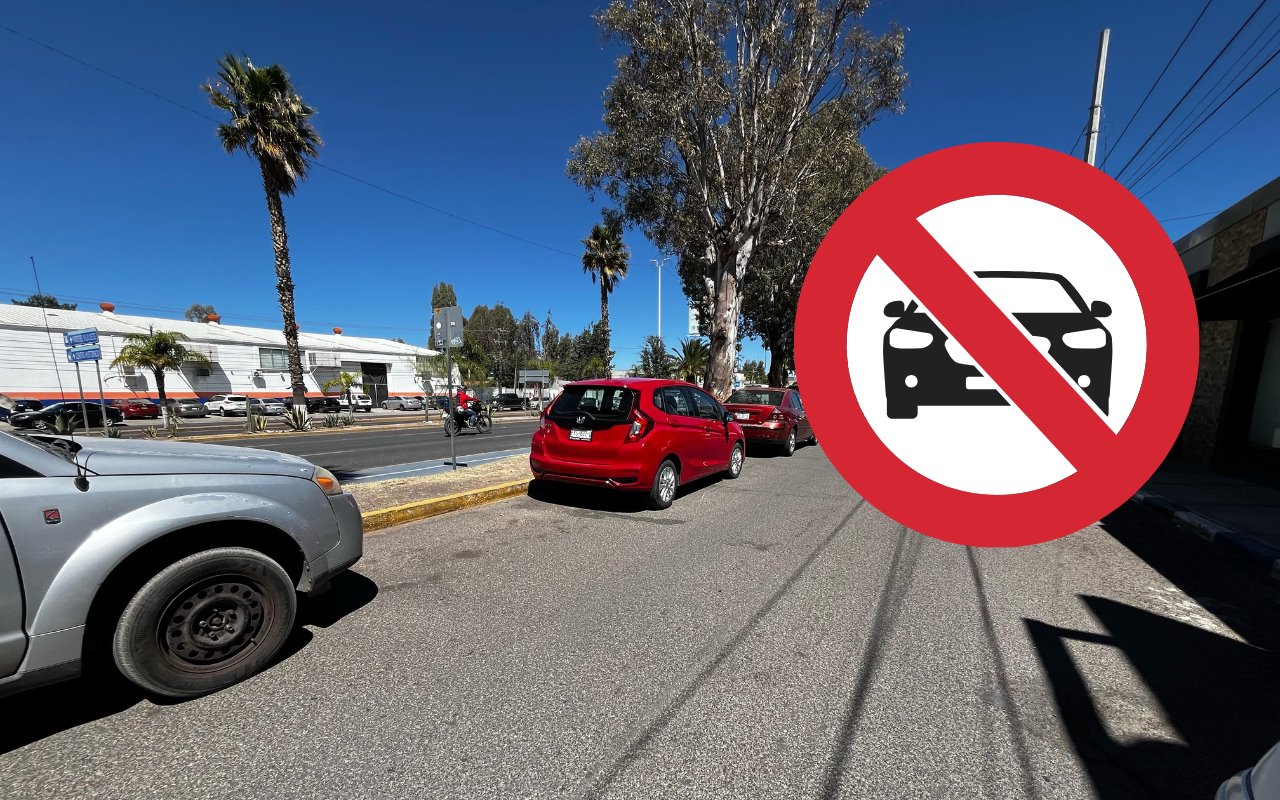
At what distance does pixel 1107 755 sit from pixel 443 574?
4.08 metres

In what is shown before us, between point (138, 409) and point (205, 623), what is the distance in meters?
37.2

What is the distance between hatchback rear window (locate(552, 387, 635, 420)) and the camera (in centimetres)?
593

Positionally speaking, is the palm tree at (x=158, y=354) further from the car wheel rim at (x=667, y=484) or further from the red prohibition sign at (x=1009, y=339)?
the red prohibition sign at (x=1009, y=339)

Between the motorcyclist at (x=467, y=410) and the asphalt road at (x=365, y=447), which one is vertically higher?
the motorcyclist at (x=467, y=410)

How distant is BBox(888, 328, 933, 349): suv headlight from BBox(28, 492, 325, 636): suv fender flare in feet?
14.4

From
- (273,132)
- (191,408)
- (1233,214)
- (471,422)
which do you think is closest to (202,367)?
(191,408)

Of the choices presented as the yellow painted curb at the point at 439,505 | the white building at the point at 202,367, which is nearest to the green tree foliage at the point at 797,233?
the yellow painted curb at the point at 439,505

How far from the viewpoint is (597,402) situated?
6.12 meters

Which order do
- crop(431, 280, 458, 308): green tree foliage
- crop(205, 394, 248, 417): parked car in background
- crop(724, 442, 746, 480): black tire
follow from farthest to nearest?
crop(431, 280, 458, 308): green tree foliage → crop(205, 394, 248, 417): parked car in background → crop(724, 442, 746, 480): black tire

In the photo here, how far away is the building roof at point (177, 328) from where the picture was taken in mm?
29688

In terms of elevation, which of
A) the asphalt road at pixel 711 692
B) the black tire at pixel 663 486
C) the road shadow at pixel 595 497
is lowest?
the road shadow at pixel 595 497

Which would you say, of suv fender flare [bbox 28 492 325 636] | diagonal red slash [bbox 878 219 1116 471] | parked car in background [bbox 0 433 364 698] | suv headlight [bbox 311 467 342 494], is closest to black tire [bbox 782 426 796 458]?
diagonal red slash [bbox 878 219 1116 471]

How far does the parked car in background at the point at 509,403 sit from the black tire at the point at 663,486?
32.6 m

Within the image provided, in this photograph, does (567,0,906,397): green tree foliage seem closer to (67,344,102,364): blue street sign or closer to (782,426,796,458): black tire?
(782,426,796,458): black tire
